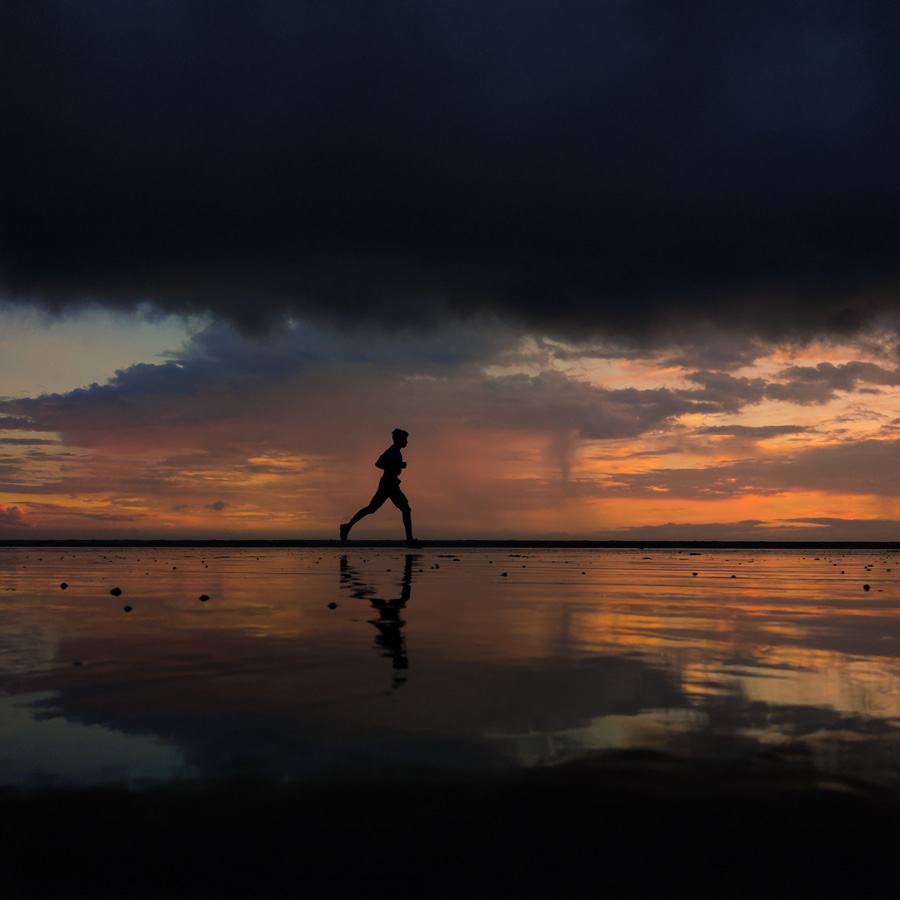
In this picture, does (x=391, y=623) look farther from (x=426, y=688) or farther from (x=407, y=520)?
(x=407, y=520)

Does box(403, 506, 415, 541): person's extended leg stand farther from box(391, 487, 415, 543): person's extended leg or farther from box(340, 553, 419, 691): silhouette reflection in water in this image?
box(340, 553, 419, 691): silhouette reflection in water

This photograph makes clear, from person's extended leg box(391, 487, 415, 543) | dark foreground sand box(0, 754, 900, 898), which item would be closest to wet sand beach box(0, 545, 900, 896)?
dark foreground sand box(0, 754, 900, 898)

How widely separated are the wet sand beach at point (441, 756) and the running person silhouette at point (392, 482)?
1719 centimetres

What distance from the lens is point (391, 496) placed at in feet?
85.3

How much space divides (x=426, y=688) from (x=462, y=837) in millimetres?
2656

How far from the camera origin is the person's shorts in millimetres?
25953

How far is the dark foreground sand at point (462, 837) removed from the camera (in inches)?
103

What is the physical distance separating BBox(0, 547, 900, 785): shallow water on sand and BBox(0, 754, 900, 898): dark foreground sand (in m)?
0.31

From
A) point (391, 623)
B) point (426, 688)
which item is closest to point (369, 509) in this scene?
point (391, 623)

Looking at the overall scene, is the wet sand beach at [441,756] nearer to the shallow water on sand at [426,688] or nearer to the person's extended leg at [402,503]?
the shallow water on sand at [426,688]

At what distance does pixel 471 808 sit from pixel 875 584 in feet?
60.5

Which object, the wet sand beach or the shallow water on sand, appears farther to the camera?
the shallow water on sand

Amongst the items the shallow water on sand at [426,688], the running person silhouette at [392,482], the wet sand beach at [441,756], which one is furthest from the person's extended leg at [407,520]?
the wet sand beach at [441,756]

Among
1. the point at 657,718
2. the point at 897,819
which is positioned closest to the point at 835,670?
the point at 657,718
